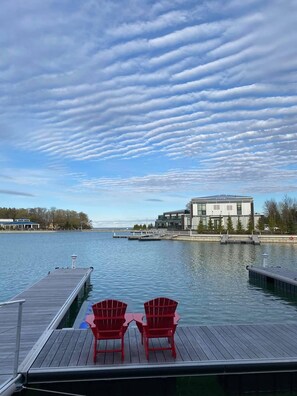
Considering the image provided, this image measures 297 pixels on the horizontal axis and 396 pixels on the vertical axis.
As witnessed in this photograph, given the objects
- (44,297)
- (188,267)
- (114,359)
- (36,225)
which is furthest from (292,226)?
(36,225)

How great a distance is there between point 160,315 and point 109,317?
0.98 metres

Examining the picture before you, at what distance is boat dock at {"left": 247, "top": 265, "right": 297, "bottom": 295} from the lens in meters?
18.8

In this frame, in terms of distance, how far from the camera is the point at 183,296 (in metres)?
17.7

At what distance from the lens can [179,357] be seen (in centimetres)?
712

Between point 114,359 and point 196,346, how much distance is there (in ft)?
5.91

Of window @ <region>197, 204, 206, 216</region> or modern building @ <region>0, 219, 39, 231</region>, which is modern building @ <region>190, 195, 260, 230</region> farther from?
modern building @ <region>0, 219, 39, 231</region>

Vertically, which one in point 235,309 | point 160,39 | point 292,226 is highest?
point 160,39

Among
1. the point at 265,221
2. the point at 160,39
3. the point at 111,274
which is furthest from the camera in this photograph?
the point at 265,221

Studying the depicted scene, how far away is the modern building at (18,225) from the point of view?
180 meters

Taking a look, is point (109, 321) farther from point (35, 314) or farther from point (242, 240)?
point (242, 240)

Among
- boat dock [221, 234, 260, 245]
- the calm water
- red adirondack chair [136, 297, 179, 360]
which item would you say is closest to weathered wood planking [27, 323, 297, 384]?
red adirondack chair [136, 297, 179, 360]

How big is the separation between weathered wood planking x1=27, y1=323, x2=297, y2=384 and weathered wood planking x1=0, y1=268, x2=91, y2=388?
0.51 meters

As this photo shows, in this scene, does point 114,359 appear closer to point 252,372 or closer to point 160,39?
point 252,372

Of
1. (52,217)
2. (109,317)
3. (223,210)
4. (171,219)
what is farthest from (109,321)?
(52,217)
